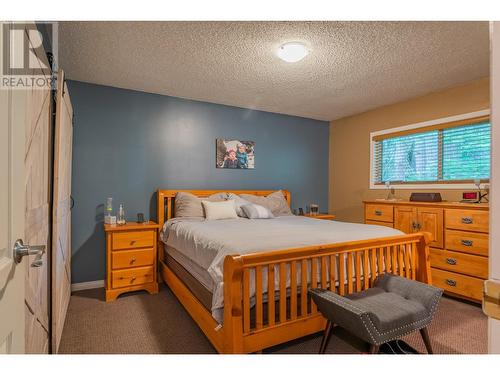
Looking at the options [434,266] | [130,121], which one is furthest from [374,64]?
[130,121]

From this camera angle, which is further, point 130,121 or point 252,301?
point 130,121

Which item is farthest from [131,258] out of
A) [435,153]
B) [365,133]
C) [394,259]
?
[435,153]

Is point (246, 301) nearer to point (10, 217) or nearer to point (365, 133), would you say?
point (10, 217)

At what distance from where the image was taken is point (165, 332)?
7.32 feet

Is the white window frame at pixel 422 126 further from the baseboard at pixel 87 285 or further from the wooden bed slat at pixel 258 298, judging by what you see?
the baseboard at pixel 87 285

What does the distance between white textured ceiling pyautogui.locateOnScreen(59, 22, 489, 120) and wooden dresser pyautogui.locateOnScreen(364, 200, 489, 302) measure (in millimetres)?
1420

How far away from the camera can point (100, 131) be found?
10.9ft

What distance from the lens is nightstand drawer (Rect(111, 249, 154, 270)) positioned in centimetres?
290

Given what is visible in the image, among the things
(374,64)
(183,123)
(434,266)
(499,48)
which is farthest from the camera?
(183,123)

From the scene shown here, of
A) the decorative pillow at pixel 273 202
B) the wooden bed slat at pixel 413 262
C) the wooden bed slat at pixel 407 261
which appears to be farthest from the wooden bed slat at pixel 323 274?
the decorative pillow at pixel 273 202

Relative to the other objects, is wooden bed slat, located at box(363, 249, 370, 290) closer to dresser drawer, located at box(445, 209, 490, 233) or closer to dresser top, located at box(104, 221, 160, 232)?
dresser drawer, located at box(445, 209, 490, 233)

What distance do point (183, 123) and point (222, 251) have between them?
7.91 ft

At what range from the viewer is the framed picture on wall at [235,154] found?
405 centimetres
